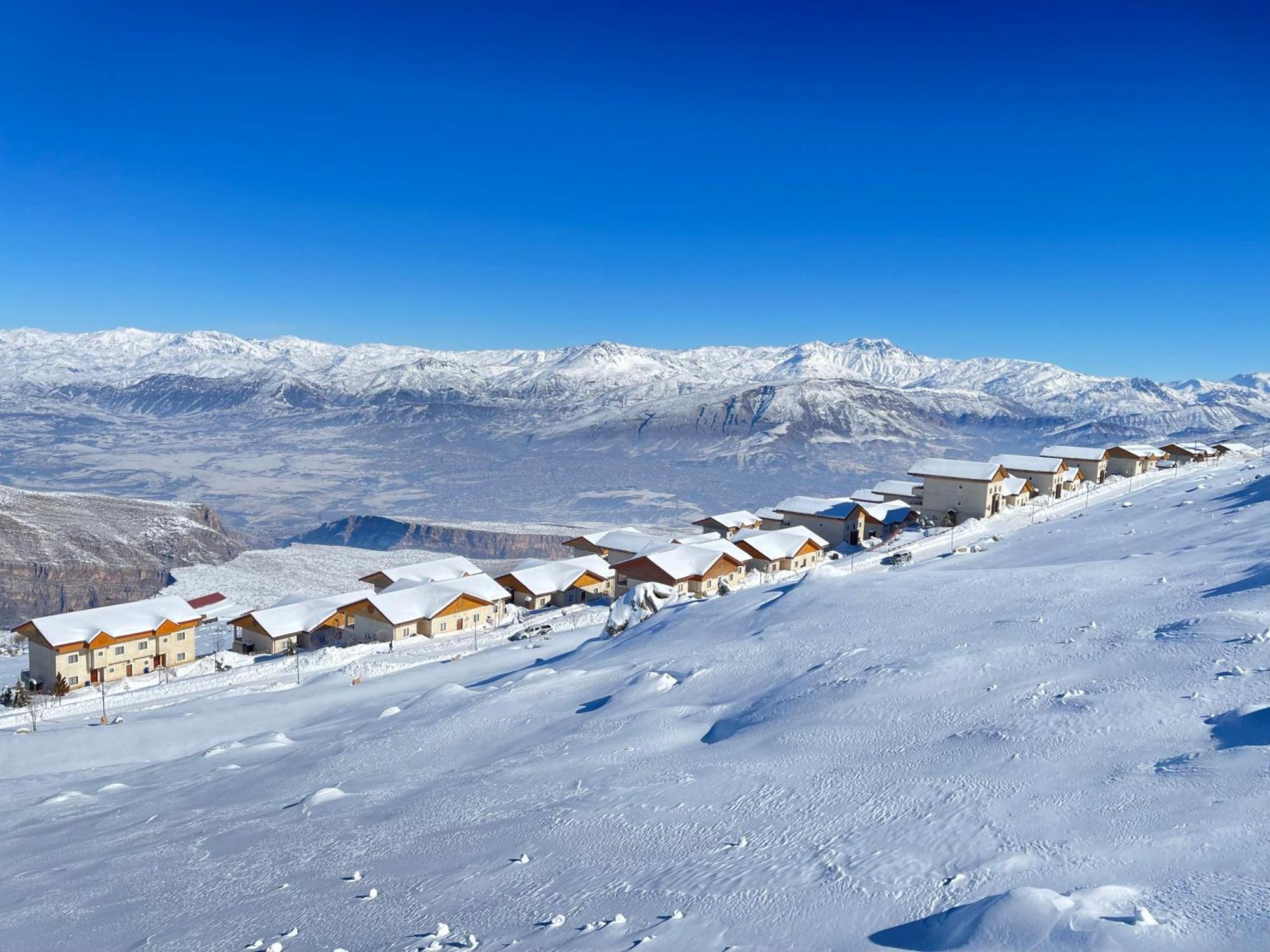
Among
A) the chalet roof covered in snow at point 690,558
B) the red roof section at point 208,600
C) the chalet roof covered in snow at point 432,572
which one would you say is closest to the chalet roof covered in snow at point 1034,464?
the chalet roof covered in snow at point 690,558

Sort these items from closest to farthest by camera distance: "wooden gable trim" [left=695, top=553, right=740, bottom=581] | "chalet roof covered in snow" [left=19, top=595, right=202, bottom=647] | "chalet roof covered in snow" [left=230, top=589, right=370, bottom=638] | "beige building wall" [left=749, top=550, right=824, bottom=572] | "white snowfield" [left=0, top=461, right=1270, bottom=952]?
"white snowfield" [left=0, top=461, right=1270, bottom=952] < "chalet roof covered in snow" [left=19, top=595, right=202, bottom=647] < "chalet roof covered in snow" [left=230, top=589, right=370, bottom=638] < "wooden gable trim" [left=695, top=553, right=740, bottom=581] < "beige building wall" [left=749, top=550, right=824, bottom=572]

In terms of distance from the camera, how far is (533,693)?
61.5ft

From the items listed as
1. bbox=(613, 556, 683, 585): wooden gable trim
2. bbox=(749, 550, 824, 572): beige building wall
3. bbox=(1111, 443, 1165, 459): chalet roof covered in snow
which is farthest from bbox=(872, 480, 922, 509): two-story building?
bbox=(613, 556, 683, 585): wooden gable trim

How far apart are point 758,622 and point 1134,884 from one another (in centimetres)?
1518

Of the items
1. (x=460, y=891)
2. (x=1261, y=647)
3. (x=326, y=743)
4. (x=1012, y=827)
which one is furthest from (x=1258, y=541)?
(x=326, y=743)

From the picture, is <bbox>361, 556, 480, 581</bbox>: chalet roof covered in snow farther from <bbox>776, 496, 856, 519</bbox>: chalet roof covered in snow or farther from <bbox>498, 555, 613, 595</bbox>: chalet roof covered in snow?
<bbox>776, 496, 856, 519</bbox>: chalet roof covered in snow

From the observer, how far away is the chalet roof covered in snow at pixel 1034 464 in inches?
2184

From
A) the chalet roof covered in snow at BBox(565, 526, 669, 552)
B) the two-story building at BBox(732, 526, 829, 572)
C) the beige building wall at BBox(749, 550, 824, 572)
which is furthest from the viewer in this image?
the chalet roof covered in snow at BBox(565, 526, 669, 552)

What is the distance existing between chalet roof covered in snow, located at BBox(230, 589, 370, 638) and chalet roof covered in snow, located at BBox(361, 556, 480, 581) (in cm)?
548

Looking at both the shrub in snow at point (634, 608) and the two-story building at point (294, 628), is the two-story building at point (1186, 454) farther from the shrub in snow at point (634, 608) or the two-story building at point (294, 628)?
the two-story building at point (294, 628)

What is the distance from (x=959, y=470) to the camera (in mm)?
50750

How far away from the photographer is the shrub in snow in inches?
1185

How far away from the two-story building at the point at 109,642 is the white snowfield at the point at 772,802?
1993cm

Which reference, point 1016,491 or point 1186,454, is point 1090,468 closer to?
point 1016,491
